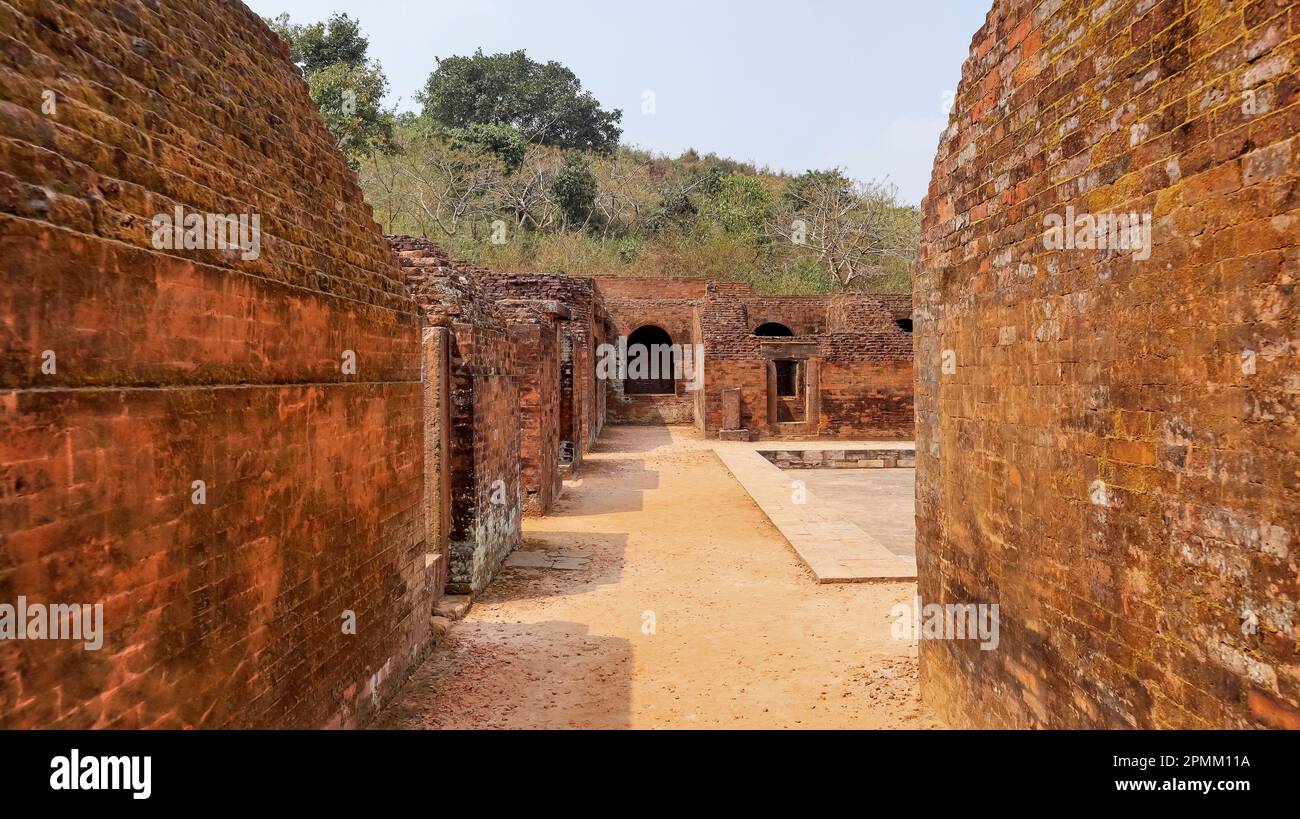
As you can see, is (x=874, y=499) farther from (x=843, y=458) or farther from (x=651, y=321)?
(x=651, y=321)

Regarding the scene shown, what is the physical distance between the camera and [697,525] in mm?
10766

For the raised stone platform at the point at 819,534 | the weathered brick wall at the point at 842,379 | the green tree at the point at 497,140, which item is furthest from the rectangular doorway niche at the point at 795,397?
the green tree at the point at 497,140

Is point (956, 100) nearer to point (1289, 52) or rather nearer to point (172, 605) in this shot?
point (1289, 52)

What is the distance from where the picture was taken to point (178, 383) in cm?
269

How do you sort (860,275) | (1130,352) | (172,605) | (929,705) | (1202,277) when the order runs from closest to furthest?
(1202,277)
(172,605)
(1130,352)
(929,705)
(860,275)

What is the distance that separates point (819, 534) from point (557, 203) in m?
32.3

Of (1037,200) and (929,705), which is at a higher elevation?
(1037,200)

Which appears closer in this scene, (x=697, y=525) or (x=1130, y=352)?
(x=1130, y=352)

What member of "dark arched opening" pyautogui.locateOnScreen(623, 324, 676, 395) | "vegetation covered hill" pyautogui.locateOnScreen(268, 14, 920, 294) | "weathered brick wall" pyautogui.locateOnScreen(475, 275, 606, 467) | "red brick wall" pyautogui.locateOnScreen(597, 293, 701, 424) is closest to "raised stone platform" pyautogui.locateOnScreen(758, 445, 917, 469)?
"weathered brick wall" pyautogui.locateOnScreen(475, 275, 606, 467)

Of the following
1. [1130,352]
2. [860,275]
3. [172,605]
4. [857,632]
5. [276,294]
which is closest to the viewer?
[172,605]

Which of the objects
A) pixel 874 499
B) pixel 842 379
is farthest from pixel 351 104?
pixel 874 499

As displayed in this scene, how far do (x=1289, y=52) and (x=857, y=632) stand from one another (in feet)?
17.0

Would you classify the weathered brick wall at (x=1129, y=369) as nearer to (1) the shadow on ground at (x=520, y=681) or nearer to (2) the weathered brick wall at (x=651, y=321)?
(1) the shadow on ground at (x=520, y=681)
